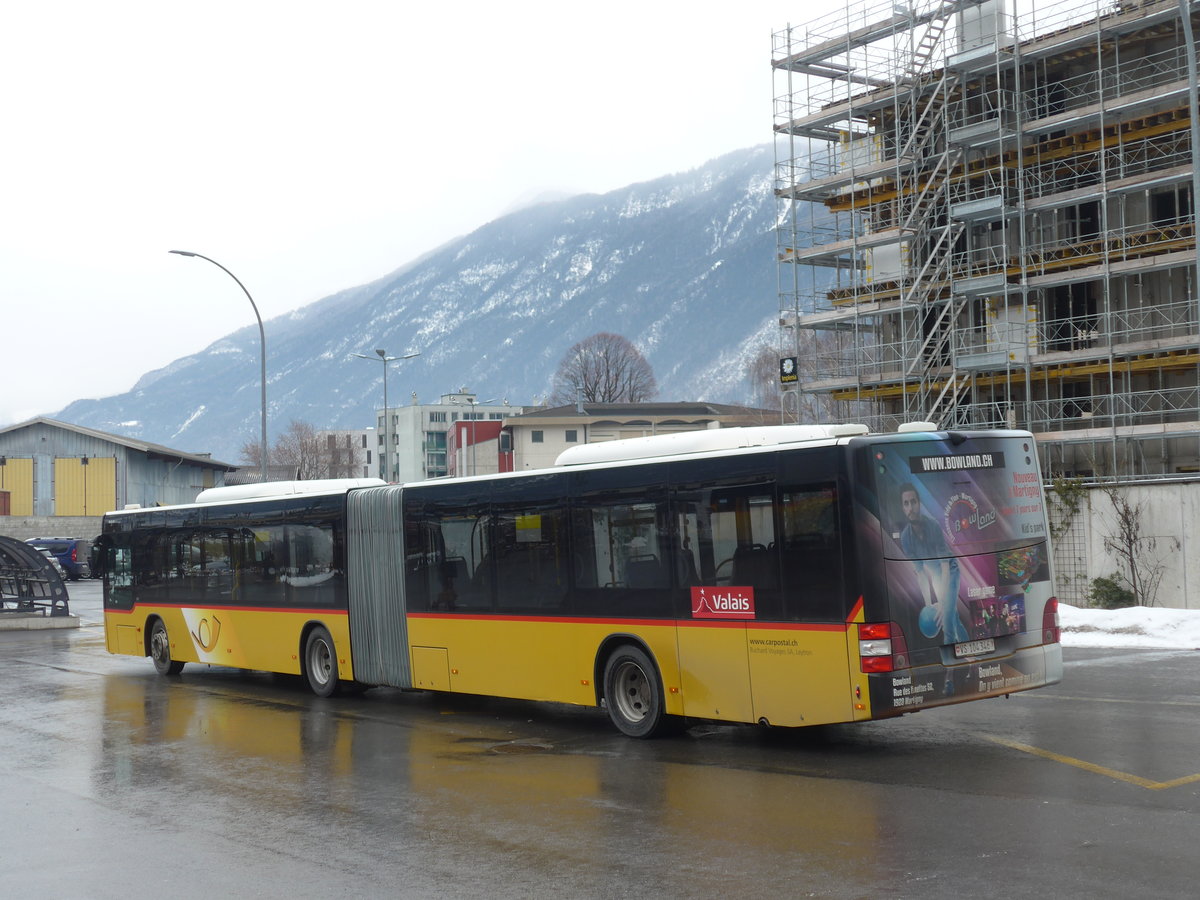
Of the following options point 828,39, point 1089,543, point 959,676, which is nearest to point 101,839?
point 959,676

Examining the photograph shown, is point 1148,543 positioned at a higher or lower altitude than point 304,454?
lower

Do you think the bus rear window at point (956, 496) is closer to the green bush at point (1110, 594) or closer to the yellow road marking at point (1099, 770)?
the yellow road marking at point (1099, 770)

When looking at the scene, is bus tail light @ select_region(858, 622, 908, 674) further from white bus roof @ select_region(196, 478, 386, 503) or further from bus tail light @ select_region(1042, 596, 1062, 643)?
white bus roof @ select_region(196, 478, 386, 503)

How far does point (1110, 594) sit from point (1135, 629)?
211 inches

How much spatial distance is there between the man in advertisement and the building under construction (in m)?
27.7

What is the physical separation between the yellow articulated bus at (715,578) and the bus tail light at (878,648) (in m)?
0.02

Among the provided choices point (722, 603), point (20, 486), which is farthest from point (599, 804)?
point (20, 486)

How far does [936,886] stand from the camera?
23.0ft

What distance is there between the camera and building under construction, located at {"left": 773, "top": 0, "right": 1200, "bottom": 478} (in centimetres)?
3762

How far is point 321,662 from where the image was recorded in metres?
17.4

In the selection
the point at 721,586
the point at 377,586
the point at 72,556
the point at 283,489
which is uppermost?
the point at 283,489

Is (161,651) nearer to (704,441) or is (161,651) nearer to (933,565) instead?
(704,441)

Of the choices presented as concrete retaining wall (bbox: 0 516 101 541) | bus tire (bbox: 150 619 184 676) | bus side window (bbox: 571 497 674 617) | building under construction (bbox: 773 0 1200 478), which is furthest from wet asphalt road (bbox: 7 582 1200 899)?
concrete retaining wall (bbox: 0 516 101 541)

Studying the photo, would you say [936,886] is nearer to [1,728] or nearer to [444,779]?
[444,779]
